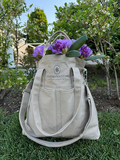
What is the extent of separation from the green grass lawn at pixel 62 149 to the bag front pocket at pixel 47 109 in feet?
0.62

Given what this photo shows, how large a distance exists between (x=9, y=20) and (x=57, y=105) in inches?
79.7

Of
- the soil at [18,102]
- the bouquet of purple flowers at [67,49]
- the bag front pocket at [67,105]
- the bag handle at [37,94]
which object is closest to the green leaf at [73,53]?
the bouquet of purple flowers at [67,49]

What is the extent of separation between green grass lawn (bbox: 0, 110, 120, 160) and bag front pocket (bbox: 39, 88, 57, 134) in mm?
188

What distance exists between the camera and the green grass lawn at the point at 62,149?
0.93 m

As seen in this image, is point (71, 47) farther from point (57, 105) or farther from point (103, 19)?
point (103, 19)

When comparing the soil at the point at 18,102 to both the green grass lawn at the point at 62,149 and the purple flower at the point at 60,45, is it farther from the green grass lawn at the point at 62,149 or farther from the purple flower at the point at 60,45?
the purple flower at the point at 60,45

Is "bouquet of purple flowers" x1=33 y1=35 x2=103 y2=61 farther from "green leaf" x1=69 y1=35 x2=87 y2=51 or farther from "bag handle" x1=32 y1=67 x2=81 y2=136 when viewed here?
"bag handle" x1=32 y1=67 x2=81 y2=136

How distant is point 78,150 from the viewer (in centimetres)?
100

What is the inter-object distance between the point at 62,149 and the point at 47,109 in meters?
0.37

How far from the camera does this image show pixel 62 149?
3.31 feet

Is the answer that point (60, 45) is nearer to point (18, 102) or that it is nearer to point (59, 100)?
point (59, 100)

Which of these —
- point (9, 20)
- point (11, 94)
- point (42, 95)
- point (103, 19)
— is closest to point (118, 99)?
point (103, 19)

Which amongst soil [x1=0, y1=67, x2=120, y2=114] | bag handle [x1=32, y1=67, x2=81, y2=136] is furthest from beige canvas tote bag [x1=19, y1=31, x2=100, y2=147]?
soil [x1=0, y1=67, x2=120, y2=114]

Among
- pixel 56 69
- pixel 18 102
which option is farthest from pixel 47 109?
pixel 18 102
